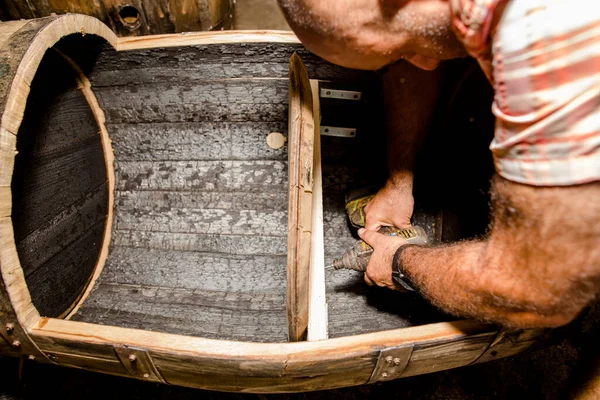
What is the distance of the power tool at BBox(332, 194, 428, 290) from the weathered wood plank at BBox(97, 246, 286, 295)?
0.39 m

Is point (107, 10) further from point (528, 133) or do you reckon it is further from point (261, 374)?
point (528, 133)

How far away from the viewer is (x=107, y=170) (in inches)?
72.2

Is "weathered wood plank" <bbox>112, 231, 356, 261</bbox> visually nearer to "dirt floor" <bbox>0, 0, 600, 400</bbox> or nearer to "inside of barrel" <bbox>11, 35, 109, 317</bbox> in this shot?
"inside of barrel" <bbox>11, 35, 109, 317</bbox>

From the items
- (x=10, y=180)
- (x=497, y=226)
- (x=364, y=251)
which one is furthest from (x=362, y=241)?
(x=10, y=180)

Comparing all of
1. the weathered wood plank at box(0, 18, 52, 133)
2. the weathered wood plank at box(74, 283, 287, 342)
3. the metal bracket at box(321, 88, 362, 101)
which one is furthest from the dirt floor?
the metal bracket at box(321, 88, 362, 101)

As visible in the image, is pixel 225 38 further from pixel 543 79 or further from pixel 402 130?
pixel 543 79

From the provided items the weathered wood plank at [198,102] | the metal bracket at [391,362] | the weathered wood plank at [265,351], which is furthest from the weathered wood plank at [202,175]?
the metal bracket at [391,362]

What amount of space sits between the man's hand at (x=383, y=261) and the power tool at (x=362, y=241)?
4 cm

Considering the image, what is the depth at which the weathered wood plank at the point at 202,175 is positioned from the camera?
186 cm

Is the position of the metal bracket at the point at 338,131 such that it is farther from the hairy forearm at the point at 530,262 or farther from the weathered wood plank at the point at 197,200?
the hairy forearm at the point at 530,262

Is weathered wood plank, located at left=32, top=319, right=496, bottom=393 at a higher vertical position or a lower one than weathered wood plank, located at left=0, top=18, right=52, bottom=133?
lower

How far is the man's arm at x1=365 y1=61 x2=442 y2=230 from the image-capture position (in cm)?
145

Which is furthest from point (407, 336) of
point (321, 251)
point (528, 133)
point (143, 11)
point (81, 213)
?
point (143, 11)

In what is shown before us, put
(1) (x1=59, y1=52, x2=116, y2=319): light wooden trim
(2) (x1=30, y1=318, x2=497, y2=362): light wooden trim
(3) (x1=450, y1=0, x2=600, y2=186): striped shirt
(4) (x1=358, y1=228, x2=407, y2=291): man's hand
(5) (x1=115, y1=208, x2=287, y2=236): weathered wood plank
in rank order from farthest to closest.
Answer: (5) (x1=115, y1=208, x2=287, y2=236): weathered wood plank, (1) (x1=59, y1=52, x2=116, y2=319): light wooden trim, (4) (x1=358, y1=228, x2=407, y2=291): man's hand, (2) (x1=30, y1=318, x2=497, y2=362): light wooden trim, (3) (x1=450, y1=0, x2=600, y2=186): striped shirt
